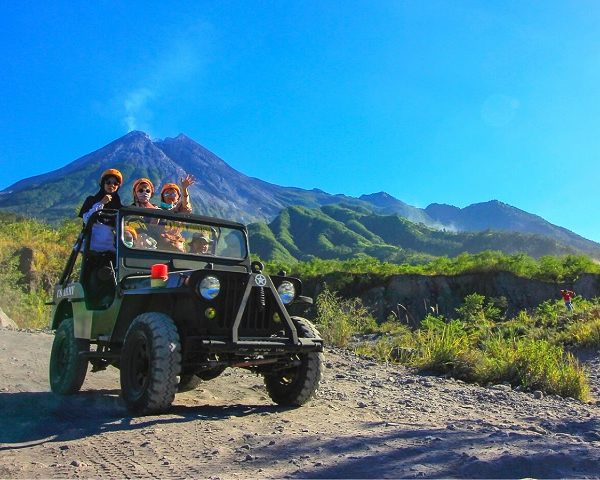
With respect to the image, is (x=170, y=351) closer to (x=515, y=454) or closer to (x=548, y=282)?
(x=515, y=454)

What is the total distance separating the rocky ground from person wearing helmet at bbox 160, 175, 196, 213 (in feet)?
6.88

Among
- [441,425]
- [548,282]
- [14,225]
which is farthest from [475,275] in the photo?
[441,425]

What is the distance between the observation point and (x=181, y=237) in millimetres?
6543

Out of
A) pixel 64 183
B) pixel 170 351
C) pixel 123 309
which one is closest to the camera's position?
pixel 170 351

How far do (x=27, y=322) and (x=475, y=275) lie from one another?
1073 inches

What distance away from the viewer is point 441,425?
4.74 meters

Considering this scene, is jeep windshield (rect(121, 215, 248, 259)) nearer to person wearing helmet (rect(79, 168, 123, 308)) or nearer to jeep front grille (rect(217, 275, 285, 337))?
person wearing helmet (rect(79, 168, 123, 308))

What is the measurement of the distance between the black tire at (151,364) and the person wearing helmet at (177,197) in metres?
2.07

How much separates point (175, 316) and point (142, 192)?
1964 mm

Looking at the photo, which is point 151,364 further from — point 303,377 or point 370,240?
point 370,240

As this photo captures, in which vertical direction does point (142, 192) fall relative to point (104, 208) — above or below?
above

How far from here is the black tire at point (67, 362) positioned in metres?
6.04

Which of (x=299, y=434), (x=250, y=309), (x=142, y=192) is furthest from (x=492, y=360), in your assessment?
(x=142, y=192)

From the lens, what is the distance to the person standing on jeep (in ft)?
20.7
